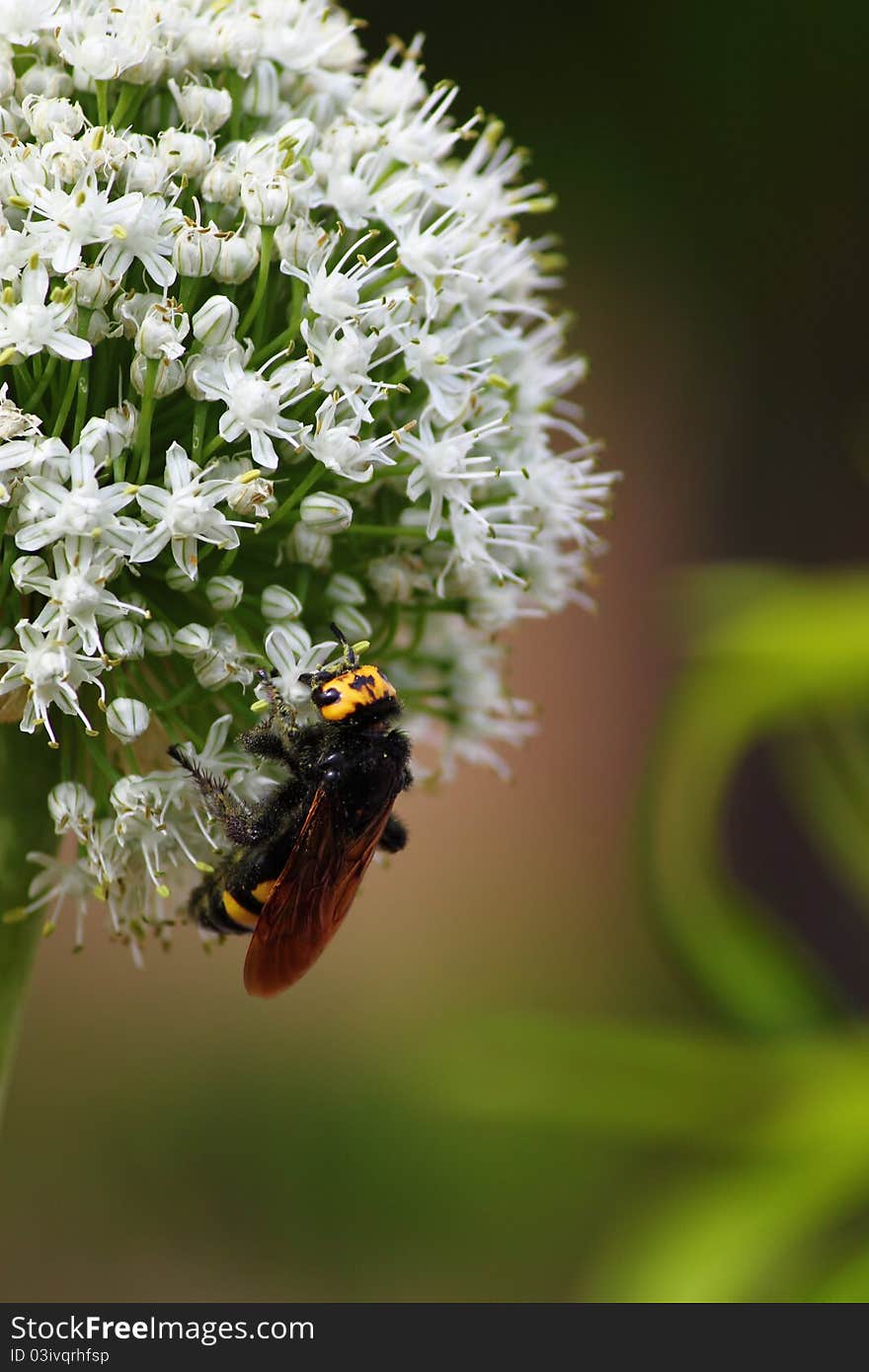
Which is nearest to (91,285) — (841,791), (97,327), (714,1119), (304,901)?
(97,327)

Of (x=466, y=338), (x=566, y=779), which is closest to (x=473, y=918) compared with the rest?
(x=566, y=779)

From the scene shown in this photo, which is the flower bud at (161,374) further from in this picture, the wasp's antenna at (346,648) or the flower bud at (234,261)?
the wasp's antenna at (346,648)

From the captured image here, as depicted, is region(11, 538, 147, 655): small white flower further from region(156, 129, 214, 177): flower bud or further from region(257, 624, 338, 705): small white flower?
region(156, 129, 214, 177): flower bud

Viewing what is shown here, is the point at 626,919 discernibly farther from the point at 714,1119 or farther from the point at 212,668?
the point at 212,668

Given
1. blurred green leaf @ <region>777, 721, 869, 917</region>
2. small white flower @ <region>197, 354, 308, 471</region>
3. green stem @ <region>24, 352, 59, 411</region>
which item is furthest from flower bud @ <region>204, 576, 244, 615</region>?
blurred green leaf @ <region>777, 721, 869, 917</region>

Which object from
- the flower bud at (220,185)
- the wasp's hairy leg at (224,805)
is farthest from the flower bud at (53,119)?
the wasp's hairy leg at (224,805)
